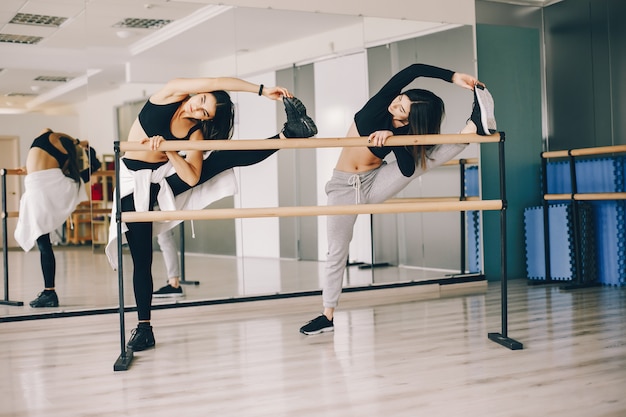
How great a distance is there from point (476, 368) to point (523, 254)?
355 cm

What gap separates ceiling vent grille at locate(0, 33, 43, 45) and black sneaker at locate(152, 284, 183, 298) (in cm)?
174

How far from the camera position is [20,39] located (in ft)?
14.8

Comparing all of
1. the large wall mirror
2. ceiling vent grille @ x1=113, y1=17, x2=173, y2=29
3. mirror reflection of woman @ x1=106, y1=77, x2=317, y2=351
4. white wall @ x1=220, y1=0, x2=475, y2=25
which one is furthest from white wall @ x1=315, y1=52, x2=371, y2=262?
mirror reflection of woman @ x1=106, y1=77, x2=317, y2=351

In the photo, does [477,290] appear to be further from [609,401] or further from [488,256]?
[609,401]

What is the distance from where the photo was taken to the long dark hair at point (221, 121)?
3.65m

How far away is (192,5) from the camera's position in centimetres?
486

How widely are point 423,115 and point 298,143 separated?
0.75 metres

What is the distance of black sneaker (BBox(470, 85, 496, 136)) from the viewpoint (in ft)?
11.8

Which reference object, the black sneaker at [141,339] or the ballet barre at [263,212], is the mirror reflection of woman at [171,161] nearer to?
the black sneaker at [141,339]

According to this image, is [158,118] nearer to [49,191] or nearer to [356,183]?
[356,183]

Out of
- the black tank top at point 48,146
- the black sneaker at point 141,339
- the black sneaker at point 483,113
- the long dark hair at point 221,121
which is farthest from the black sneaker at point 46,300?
the black sneaker at point 483,113

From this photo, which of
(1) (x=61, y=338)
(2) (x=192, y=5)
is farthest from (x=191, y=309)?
(2) (x=192, y=5)

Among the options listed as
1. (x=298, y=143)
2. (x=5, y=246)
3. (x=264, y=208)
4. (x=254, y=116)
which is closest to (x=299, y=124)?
(x=298, y=143)

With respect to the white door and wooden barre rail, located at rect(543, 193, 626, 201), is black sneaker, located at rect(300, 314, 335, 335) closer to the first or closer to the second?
the white door
